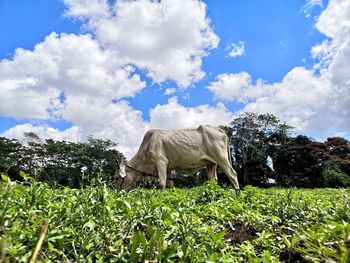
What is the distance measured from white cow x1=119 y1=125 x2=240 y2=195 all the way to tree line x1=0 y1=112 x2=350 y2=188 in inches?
765

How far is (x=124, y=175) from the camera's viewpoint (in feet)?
38.7

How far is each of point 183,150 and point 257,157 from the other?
124 feet

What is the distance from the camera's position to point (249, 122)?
5091 centimetres

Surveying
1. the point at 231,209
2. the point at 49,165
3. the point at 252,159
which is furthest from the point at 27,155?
the point at 231,209

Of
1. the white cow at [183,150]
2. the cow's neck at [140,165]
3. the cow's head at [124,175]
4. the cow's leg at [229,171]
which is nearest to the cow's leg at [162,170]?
the white cow at [183,150]

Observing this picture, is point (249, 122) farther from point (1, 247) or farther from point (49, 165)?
point (1, 247)

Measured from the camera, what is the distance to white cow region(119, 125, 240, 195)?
11234 mm

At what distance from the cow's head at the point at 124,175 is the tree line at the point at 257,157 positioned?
1893cm

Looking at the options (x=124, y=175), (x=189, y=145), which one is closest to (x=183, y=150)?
(x=189, y=145)

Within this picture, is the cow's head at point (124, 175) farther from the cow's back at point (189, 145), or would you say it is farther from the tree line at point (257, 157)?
the tree line at point (257, 157)

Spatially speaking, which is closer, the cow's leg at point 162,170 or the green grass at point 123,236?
the green grass at point 123,236

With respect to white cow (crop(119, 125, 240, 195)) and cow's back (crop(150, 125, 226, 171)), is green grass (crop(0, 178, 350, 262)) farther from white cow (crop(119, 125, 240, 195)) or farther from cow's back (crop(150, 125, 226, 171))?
cow's back (crop(150, 125, 226, 171))

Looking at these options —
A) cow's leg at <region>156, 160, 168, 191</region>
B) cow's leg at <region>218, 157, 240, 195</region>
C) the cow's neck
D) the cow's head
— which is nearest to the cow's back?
cow's leg at <region>156, 160, 168, 191</region>

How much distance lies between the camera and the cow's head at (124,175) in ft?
38.9
